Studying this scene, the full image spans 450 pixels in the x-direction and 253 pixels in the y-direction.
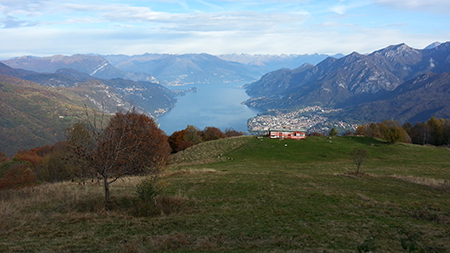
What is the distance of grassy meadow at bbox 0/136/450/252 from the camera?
888 centimetres

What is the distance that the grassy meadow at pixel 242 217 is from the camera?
29.1 feet

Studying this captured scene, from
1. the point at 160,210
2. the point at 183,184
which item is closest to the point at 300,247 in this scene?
the point at 160,210

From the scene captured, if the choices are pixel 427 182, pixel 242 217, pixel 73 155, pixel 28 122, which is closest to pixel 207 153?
pixel 427 182

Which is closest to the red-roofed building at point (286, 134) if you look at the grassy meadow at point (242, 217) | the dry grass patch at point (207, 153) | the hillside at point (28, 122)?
the dry grass patch at point (207, 153)

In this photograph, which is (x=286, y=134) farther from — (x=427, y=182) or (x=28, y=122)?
(x=28, y=122)

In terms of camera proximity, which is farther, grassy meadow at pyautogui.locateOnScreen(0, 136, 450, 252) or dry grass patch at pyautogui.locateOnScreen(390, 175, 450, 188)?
dry grass patch at pyautogui.locateOnScreen(390, 175, 450, 188)

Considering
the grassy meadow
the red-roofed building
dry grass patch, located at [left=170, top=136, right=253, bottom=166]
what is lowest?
dry grass patch, located at [left=170, top=136, right=253, bottom=166]

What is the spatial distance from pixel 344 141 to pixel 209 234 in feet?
139

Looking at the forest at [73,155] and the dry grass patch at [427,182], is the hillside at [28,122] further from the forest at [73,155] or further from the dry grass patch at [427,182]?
the dry grass patch at [427,182]

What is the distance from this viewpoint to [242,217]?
40.0 feet

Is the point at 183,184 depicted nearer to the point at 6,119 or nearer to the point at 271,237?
the point at 271,237

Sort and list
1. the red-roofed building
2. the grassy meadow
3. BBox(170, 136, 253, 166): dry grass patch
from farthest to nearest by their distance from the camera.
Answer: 1. the red-roofed building
2. BBox(170, 136, 253, 166): dry grass patch
3. the grassy meadow

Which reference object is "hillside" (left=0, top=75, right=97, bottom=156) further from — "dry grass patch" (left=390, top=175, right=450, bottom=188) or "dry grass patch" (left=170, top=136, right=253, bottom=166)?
"dry grass patch" (left=390, top=175, right=450, bottom=188)

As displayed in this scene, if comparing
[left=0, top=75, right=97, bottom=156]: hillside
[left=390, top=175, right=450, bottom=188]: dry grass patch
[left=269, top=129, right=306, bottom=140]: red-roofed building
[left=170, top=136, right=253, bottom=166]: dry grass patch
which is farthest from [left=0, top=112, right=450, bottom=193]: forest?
[left=0, top=75, right=97, bottom=156]: hillside
